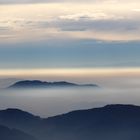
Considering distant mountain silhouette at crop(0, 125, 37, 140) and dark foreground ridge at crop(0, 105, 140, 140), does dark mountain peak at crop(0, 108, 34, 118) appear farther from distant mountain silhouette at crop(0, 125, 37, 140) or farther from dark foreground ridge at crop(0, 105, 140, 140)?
distant mountain silhouette at crop(0, 125, 37, 140)

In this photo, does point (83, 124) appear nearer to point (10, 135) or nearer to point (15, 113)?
point (15, 113)

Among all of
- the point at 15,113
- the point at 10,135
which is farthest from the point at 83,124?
the point at 10,135

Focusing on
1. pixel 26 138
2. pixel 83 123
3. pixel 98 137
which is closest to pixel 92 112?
pixel 83 123

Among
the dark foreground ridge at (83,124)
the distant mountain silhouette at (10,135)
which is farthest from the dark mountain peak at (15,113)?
the distant mountain silhouette at (10,135)

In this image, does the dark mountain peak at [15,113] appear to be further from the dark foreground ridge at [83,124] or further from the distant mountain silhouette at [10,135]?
the distant mountain silhouette at [10,135]

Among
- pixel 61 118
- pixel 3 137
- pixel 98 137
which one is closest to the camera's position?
pixel 3 137

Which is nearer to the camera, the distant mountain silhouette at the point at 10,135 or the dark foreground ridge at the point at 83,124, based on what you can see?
the distant mountain silhouette at the point at 10,135

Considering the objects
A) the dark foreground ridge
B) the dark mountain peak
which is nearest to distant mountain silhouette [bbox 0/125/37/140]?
the dark foreground ridge

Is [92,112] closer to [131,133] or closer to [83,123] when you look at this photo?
[83,123]
